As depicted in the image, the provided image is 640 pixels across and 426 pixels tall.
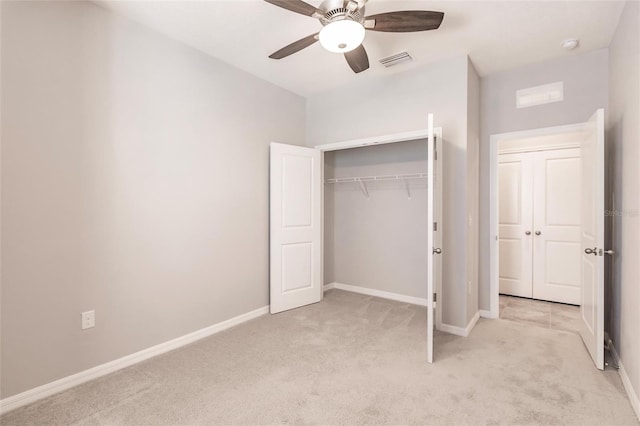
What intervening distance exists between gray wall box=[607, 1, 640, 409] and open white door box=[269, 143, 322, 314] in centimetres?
294

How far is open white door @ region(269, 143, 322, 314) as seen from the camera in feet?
12.4

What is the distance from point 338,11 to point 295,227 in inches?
97.1

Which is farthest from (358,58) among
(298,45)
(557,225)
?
(557,225)

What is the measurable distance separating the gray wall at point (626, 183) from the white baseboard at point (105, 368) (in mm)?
3297

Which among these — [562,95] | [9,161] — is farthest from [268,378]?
[562,95]

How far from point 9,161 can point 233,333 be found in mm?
2228

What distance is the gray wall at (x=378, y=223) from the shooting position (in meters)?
4.13

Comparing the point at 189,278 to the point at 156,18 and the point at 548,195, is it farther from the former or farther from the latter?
the point at 548,195

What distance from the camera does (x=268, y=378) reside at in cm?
234

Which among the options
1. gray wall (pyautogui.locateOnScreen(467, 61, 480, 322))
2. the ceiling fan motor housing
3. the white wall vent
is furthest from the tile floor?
the ceiling fan motor housing

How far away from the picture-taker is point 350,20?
6.71 ft

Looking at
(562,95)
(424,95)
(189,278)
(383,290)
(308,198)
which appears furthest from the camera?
(383,290)

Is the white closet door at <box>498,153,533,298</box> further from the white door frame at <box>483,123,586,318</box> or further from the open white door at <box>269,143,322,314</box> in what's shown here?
the open white door at <box>269,143,322,314</box>

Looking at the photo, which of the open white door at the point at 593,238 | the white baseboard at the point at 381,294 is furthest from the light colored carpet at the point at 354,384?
the white baseboard at the point at 381,294
